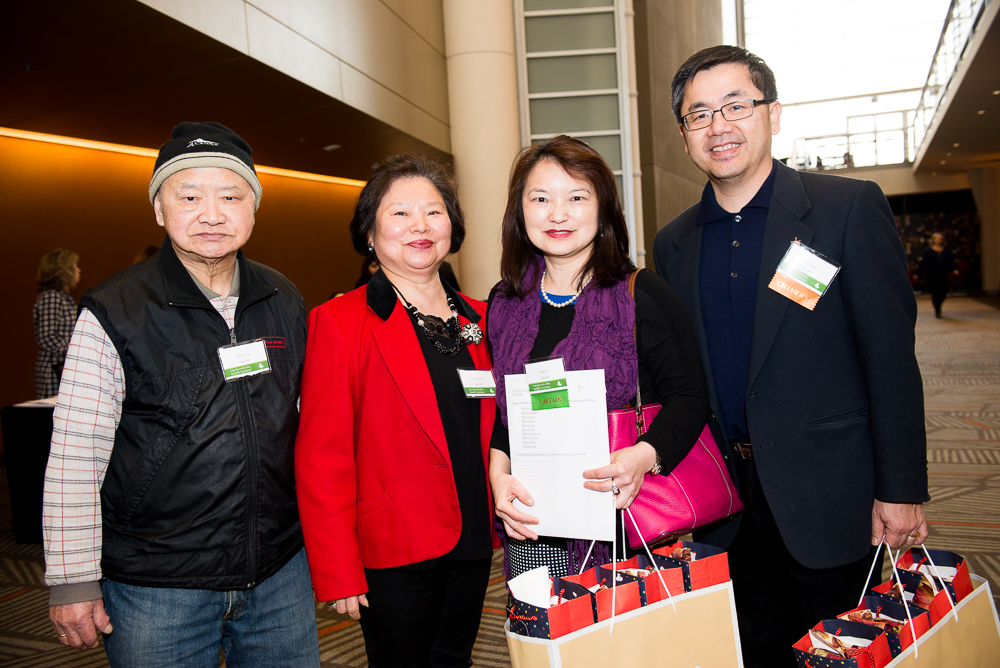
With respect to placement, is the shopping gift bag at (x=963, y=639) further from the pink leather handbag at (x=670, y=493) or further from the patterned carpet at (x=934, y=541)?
the patterned carpet at (x=934, y=541)

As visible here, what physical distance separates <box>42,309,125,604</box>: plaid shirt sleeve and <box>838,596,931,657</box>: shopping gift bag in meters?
1.66

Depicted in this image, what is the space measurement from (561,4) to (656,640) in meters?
7.69

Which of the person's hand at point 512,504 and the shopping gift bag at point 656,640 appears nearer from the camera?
the shopping gift bag at point 656,640

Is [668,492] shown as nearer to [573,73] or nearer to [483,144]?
[483,144]

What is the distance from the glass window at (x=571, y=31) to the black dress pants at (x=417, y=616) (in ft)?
23.3

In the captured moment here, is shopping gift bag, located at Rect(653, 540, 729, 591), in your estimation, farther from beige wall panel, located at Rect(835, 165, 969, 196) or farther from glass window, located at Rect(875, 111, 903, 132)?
glass window, located at Rect(875, 111, 903, 132)

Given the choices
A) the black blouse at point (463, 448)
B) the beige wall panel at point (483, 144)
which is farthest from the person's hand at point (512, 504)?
the beige wall panel at point (483, 144)

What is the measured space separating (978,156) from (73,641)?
74.8ft

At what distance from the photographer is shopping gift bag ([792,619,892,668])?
1.21 metres

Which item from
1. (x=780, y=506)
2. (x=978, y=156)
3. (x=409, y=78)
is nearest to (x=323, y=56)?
(x=409, y=78)

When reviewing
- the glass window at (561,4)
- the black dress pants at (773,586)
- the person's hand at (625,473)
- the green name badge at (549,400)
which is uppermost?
the glass window at (561,4)

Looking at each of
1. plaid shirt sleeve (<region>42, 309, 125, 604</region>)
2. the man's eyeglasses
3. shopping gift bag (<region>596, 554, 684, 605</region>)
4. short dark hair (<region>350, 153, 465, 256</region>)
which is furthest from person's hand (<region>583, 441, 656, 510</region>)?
plaid shirt sleeve (<region>42, 309, 125, 604</region>)

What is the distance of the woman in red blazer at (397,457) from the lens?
1.54 m

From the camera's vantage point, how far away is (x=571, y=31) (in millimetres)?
7473
